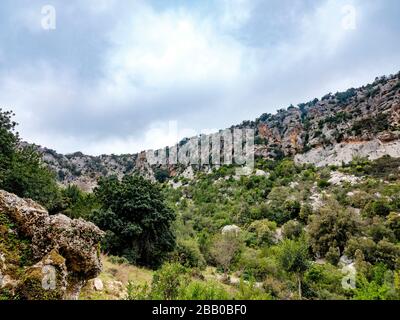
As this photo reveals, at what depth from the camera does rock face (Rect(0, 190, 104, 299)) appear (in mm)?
9500

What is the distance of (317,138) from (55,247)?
75.7m

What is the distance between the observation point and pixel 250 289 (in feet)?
28.7

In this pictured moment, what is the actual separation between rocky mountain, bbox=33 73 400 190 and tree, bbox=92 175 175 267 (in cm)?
4230

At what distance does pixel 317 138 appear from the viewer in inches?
3110

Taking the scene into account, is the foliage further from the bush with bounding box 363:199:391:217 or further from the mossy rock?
Answer: the bush with bounding box 363:199:391:217

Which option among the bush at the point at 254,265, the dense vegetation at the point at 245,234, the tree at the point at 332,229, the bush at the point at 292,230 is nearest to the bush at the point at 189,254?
the dense vegetation at the point at 245,234

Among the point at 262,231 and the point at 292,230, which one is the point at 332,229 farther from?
the point at 262,231

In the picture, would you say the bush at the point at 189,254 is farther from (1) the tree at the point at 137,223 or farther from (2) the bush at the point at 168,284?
(2) the bush at the point at 168,284

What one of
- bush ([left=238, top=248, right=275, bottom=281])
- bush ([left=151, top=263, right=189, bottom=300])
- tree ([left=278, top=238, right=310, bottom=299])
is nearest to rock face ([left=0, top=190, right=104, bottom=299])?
bush ([left=151, top=263, right=189, bottom=300])

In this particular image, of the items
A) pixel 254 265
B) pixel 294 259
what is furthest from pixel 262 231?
pixel 294 259

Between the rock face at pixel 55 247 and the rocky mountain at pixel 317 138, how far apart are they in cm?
5925
